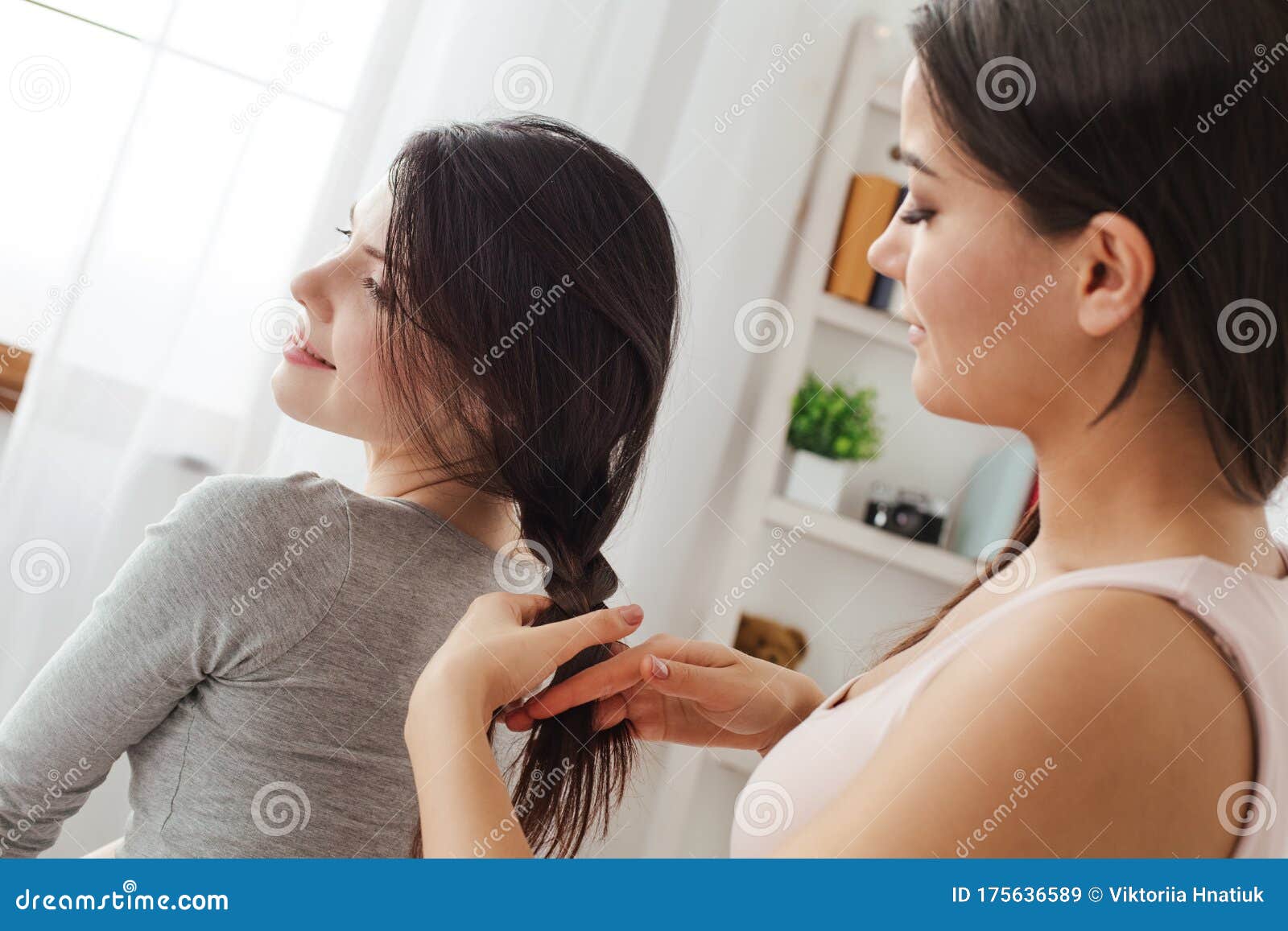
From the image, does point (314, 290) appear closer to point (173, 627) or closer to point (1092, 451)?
point (173, 627)

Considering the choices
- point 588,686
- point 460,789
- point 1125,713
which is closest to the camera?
point 1125,713

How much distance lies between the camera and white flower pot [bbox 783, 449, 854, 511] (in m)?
2.06

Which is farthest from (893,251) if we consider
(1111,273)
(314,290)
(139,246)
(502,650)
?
(139,246)

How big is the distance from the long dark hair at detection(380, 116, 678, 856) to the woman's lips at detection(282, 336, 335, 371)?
9 centimetres

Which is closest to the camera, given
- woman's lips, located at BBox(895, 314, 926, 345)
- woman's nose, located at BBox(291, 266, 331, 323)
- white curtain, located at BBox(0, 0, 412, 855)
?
woman's lips, located at BBox(895, 314, 926, 345)

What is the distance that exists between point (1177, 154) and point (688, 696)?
0.56 meters

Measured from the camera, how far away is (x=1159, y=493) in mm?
588

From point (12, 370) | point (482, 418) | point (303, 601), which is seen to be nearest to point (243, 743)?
point (303, 601)

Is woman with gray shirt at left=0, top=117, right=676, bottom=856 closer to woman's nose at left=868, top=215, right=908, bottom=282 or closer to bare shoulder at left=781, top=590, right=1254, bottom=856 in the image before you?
woman's nose at left=868, top=215, right=908, bottom=282

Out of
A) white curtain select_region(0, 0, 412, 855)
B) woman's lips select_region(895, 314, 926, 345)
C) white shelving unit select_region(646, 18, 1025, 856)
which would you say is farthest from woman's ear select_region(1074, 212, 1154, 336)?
white shelving unit select_region(646, 18, 1025, 856)

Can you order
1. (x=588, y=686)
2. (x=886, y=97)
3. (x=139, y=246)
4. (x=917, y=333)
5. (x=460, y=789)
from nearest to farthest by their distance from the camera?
(x=460, y=789) → (x=917, y=333) → (x=588, y=686) → (x=139, y=246) → (x=886, y=97)

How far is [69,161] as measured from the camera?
65.4 inches

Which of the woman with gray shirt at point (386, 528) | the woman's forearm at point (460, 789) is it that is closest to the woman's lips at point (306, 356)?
the woman with gray shirt at point (386, 528)

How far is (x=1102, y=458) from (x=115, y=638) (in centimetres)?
71
